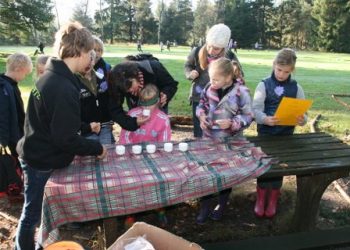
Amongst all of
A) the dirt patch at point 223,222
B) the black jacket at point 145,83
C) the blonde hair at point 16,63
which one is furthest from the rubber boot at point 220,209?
the blonde hair at point 16,63

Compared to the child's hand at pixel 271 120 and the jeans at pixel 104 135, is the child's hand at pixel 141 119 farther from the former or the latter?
the child's hand at pixel 271 120

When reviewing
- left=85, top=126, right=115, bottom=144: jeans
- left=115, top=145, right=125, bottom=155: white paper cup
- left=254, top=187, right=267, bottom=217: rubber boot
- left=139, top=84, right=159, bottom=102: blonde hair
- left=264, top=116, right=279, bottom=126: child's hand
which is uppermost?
left=139, top=84, right=159, bottom=102: blonde hair

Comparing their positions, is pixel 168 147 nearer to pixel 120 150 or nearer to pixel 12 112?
pixel 120 150

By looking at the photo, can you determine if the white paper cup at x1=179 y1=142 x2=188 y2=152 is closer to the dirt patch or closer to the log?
the dirt patch

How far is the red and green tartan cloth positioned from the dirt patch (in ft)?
2.89

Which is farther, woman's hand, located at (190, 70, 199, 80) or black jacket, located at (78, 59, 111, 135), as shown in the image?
woman's hand, located at (190, 70, 199, 80)

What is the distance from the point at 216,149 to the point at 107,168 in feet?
2.91

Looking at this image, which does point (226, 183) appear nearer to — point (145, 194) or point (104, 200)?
point (145, 194)

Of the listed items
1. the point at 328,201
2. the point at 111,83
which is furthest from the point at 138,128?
the point at 328,201

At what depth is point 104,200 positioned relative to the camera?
2.36m

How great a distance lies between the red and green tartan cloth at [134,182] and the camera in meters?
2.35

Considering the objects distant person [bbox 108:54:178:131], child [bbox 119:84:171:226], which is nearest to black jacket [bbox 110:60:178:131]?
distant person [bbox 108:54:178:131]

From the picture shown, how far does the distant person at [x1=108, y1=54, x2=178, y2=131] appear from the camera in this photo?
10.6 ft

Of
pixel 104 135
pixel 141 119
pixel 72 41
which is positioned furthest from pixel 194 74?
pixel 72 41
